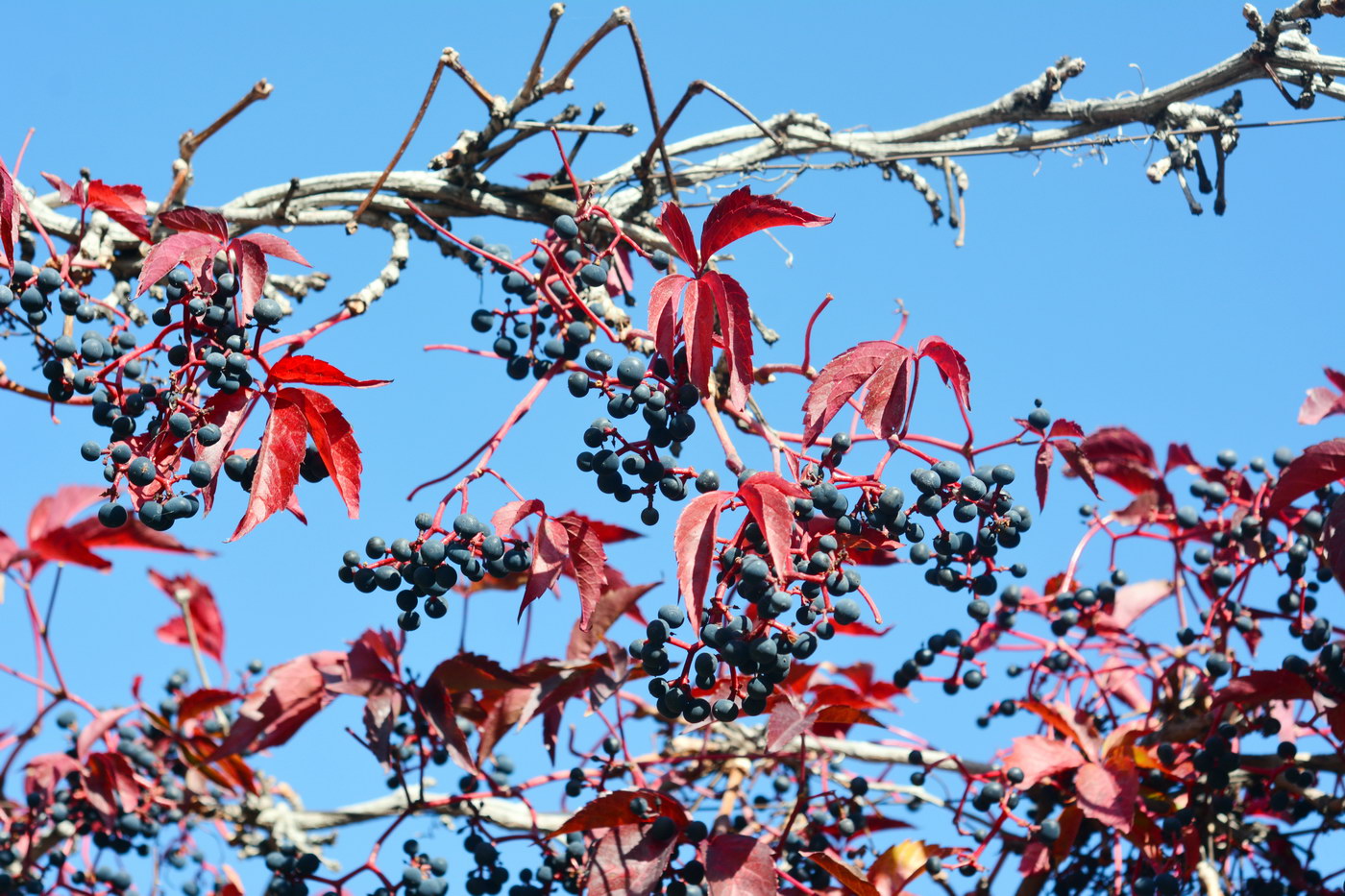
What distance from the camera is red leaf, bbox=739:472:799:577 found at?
171 centimetres

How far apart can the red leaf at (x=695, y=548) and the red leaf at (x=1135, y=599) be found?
1839mm

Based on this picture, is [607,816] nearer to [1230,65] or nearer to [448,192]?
[448,192]

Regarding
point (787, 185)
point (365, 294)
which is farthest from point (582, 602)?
point (787, 185)

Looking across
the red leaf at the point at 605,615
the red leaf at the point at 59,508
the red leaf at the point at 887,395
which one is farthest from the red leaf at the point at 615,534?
the red leaf at the point at 59,508

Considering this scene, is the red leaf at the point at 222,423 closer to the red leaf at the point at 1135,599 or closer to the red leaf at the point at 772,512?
the red leaf at the point at 772,512

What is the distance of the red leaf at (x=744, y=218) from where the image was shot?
6.20ft

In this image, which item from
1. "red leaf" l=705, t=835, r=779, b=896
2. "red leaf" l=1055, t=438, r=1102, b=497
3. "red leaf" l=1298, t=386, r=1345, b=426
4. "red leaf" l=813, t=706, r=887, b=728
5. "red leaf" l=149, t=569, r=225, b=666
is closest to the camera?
"red leaf" l=705, t=835, r=779, b=896

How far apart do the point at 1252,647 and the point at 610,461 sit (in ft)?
6.83

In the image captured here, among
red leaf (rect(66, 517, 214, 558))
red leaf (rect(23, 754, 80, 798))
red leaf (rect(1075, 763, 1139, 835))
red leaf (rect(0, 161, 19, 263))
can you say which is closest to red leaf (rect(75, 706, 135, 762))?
red leaf (rect(23, 754, 80, 798))

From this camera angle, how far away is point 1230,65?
2.62 meters

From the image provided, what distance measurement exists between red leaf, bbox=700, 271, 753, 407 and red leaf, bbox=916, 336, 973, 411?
0.30 meters

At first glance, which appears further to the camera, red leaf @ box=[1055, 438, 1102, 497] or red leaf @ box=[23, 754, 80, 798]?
red leaf @ box=[23, 754, 80, 798]

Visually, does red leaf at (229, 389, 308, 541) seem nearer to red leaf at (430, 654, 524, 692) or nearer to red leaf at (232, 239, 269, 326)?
red leaf at (232, 239, 269, 326)

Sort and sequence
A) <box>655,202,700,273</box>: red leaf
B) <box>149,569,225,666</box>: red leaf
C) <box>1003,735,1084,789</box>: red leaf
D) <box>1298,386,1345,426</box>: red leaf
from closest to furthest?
<box>655,202,700,273</box>: red leaf
<box>1003,735,1084,789</box>: red leaf
<box>1298,386,1345,426</box>: red leaf
<box>149,569,225,666</box>: red leaf
